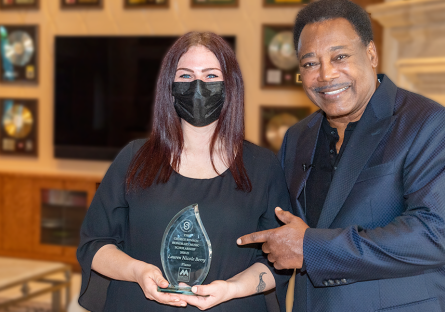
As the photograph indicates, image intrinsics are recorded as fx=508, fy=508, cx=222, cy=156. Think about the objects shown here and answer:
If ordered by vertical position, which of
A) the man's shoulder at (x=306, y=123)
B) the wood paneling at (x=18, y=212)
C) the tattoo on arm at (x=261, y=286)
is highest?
the man's shoulder at (x=306, y=123)

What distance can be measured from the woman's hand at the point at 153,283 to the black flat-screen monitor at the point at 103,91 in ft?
12.0

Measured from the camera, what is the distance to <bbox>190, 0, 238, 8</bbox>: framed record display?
4844 millimetres

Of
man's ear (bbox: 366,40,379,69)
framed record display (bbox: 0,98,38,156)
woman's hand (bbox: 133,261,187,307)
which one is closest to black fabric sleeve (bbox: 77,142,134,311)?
woman's hand (bbox: 133,261,187,307)

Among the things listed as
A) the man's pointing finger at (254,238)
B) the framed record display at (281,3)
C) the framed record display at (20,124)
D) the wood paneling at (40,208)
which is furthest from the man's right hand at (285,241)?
the framed record display at (20,124)

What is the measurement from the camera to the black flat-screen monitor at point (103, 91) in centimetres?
503

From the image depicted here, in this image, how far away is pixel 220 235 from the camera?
1528 millimetres

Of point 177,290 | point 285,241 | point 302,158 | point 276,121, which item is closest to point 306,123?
point 302,158

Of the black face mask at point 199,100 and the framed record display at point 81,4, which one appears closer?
the black face mask at point 199,100

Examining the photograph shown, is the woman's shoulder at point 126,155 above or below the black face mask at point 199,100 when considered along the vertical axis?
below

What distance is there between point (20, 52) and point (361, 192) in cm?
487

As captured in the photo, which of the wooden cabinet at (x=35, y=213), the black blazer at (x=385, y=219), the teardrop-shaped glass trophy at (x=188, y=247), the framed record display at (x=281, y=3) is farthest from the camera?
the wooden cabinet at (x=35, y=213)

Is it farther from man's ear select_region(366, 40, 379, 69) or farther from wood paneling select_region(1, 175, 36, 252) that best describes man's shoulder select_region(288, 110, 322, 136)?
wood paneling select_region(1, 175, 36, 252)

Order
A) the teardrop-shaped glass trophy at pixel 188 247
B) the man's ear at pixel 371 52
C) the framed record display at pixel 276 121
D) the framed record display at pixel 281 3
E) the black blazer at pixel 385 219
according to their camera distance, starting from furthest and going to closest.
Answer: the framed record display at pixel 276 121 < the framed record display at pixel 281 3 < the man's ear at pixel 371 52 < the teardrop-shaped glass trophy at pixel 188 247 < the black blazer at pixel 385 219

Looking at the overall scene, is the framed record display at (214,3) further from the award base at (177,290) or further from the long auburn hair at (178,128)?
the award base at (177,290)
